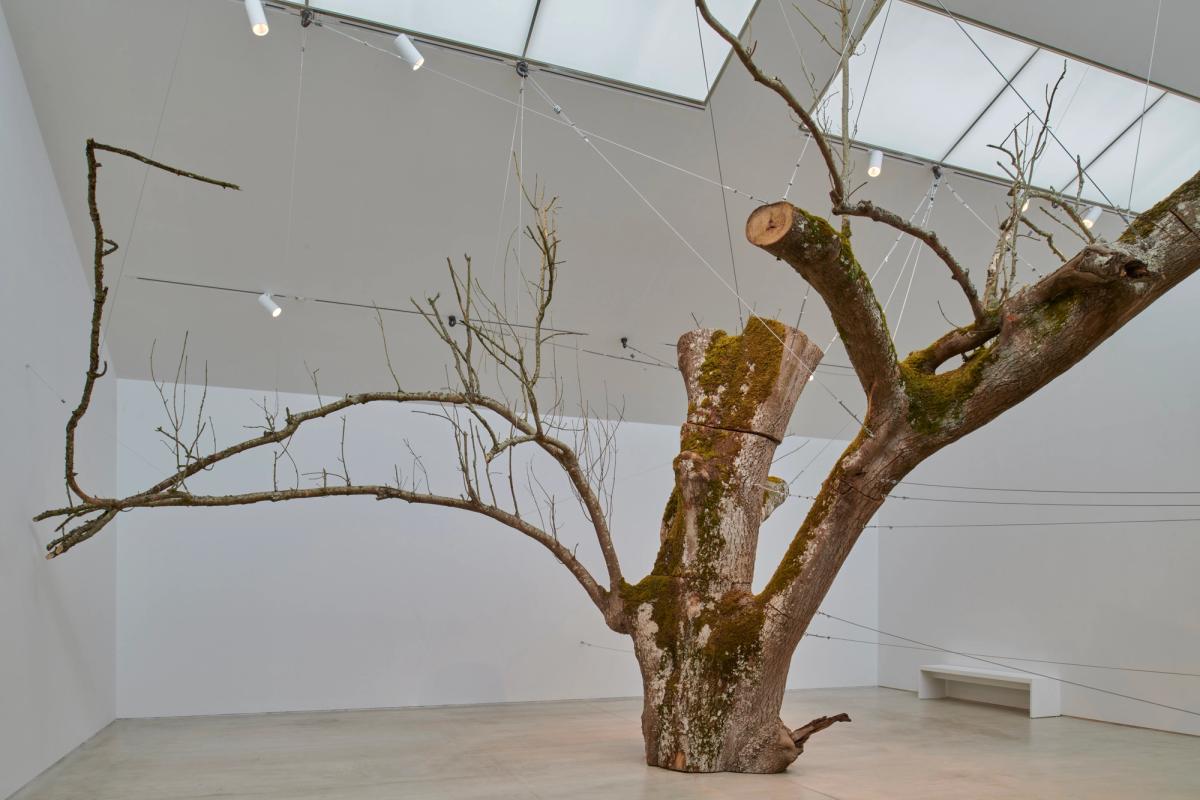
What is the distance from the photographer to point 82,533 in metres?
4.29

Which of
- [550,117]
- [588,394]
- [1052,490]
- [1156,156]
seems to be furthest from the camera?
[588,394]

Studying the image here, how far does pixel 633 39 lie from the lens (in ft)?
18.7

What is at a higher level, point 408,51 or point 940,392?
point 408,51

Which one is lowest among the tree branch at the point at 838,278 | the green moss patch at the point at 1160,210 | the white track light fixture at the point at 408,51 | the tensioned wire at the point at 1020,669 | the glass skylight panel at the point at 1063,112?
the tensioned wire at the point at 1020,669

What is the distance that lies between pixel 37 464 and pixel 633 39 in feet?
13.5

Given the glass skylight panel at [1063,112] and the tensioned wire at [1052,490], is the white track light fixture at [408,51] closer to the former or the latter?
the glass skylight panel at [1063,112]

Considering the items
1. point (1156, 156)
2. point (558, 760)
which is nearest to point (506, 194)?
point (558, 760)

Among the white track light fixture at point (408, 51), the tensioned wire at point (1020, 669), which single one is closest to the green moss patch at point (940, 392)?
the white track light fixture at point (408, 51)

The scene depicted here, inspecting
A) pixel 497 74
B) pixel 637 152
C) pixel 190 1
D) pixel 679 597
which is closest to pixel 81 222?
pixel 190 1

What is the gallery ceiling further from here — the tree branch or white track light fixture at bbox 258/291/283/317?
the tree branch

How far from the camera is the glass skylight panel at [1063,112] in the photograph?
6070 mm

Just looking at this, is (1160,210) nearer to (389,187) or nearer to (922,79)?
(922,79)

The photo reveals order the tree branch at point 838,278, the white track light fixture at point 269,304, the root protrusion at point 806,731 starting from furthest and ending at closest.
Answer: the white track light fixture at point 269,304
the root protrusion at point 806,731
the tree branch at point 838,278

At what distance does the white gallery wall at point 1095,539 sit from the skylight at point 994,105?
3.48 ft
